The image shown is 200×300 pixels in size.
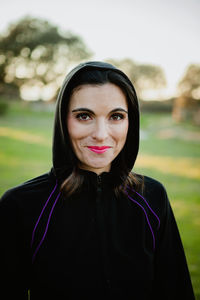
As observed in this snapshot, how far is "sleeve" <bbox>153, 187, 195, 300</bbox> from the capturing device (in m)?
1.76

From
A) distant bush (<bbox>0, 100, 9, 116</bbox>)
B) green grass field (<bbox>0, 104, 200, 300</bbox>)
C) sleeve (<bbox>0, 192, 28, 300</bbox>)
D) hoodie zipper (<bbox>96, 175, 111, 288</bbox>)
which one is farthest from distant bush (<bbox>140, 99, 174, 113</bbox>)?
sleeve (<bbox>0, 192, 28, 300</bbox>)

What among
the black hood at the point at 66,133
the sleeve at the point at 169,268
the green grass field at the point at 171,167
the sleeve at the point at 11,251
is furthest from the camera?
the green grass field at the point at 171,167

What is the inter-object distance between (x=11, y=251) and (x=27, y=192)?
0.40 metres

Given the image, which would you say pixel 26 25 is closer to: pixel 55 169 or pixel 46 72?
pixel 46 72

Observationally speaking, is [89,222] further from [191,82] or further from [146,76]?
[146,76]

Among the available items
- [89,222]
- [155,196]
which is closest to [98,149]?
[89,222]

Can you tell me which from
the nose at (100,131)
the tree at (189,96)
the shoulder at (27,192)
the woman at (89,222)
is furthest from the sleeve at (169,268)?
the tree at (189,96)

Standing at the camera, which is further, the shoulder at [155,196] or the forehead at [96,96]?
the shoulder at [155,196]

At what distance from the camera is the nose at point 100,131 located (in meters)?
1.52

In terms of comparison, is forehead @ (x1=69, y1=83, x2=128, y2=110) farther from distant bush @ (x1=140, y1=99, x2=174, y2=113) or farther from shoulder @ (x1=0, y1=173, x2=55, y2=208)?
distant bush @ (x1=140, y1=99, x2=174, y2=113)

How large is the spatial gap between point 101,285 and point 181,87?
22700 millimetres

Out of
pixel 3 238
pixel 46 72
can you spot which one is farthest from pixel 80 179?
pixel 46 72

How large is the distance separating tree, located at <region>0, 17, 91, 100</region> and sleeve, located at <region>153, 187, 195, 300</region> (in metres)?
30.4

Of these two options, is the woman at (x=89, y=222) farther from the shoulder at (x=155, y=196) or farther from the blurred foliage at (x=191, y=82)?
the blurred foliage at (x=191, y=82)
